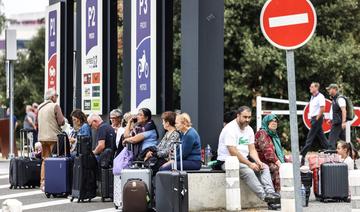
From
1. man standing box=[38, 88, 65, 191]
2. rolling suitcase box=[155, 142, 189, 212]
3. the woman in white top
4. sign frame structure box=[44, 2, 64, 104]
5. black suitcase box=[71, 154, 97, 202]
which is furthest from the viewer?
sign frame structure box=[44, 2, 64, 104]

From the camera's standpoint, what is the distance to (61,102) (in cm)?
2267

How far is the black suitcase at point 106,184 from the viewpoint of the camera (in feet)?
53.3

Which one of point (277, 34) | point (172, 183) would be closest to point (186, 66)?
point (172, 183)

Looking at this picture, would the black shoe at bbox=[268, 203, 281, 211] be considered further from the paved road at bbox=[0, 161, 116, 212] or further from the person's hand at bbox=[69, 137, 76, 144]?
the person's hand at bbox=[69, 137, 76, 144]

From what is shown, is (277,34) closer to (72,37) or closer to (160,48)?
(160,48)

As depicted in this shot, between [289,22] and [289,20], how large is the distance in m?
0.02

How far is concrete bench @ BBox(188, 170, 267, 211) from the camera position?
14.2 meters

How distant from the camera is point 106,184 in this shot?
16.4 metres

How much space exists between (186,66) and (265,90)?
22612 mm

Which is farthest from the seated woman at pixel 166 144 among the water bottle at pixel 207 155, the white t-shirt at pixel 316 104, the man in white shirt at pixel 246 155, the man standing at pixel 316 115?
the white t-shirt at pixel 316 104

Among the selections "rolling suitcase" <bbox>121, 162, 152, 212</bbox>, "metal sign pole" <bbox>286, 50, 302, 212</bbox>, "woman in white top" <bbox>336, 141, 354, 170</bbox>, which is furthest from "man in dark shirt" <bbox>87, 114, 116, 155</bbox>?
"metal sign pole" <bbox>286, 50, 302, 212</bbox>

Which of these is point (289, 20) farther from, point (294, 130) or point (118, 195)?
point (118, 195)

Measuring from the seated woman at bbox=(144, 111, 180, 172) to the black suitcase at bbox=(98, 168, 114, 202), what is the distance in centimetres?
151

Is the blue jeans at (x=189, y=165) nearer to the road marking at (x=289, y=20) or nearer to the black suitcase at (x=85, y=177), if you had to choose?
the black suitcase at (x=85, y=177)
